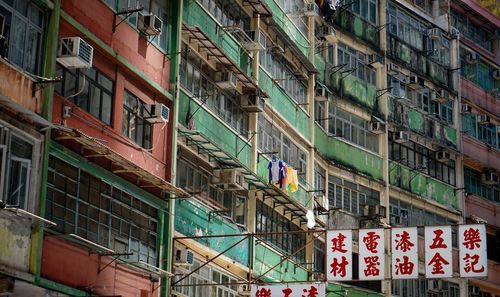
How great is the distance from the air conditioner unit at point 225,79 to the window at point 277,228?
3.31 metres

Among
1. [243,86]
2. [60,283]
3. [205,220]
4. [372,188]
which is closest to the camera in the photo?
[60,283]

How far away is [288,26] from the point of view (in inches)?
1043

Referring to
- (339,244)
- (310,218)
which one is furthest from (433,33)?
(339,244)

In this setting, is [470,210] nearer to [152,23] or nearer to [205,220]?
[205,220]

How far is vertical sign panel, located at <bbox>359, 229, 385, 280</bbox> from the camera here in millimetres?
18875

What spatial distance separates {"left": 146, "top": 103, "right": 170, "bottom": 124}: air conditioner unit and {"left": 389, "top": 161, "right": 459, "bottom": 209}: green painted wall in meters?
13.5

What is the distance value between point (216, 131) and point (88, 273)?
605cm

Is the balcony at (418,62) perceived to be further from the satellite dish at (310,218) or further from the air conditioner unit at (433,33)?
the satellite dish at (310,218)

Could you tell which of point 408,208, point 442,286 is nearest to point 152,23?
point 408,208

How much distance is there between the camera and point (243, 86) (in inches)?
911

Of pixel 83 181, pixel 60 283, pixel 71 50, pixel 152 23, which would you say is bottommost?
pixel 60 283

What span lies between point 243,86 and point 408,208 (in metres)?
10.5

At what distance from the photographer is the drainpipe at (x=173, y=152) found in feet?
62.2

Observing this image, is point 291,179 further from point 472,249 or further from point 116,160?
point 116,160
